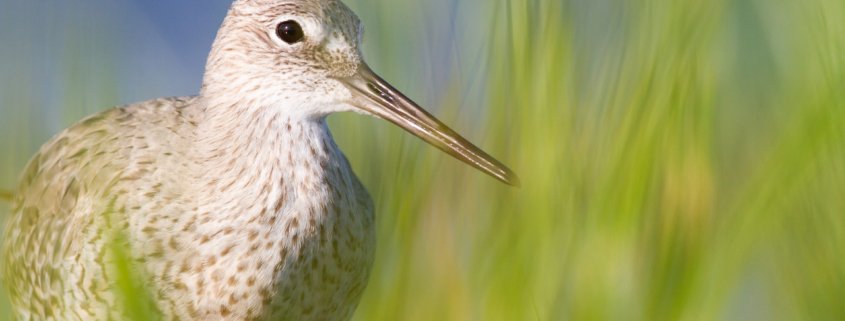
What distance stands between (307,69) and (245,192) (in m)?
0.43

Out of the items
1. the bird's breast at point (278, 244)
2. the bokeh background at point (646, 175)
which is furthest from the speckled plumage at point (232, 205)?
the bokeh background at point (646, 175)

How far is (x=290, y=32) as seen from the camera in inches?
138

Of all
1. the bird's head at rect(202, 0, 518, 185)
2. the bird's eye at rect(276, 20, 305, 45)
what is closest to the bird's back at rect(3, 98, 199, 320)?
the bird's head at rect(202, 0, 518, 185)

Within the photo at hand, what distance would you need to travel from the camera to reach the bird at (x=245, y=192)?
3.25 meters

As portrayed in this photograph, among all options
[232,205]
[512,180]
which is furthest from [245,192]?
[512,180]

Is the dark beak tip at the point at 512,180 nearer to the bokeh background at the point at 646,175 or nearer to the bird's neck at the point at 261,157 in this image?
the bokeh background at the point at 646,175

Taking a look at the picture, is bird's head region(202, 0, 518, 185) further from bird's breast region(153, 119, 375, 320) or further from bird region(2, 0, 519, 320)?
bird's breast region(153, 119, 375, 320)

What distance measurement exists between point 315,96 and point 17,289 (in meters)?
1.29

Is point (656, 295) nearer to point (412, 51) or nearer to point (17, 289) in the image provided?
point (412, 51)

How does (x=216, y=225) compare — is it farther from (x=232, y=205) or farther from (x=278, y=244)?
(x=278, y=244)

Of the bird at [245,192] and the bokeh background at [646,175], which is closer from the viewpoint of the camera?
the bokeh background at [646,175]

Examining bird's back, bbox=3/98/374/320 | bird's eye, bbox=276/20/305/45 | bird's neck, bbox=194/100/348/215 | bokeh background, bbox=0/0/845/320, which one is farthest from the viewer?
bird's eye, bbox=276/20/305/45

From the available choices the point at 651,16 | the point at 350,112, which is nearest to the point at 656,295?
the point at 651,16

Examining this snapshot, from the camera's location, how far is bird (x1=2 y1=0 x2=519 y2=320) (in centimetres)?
325
